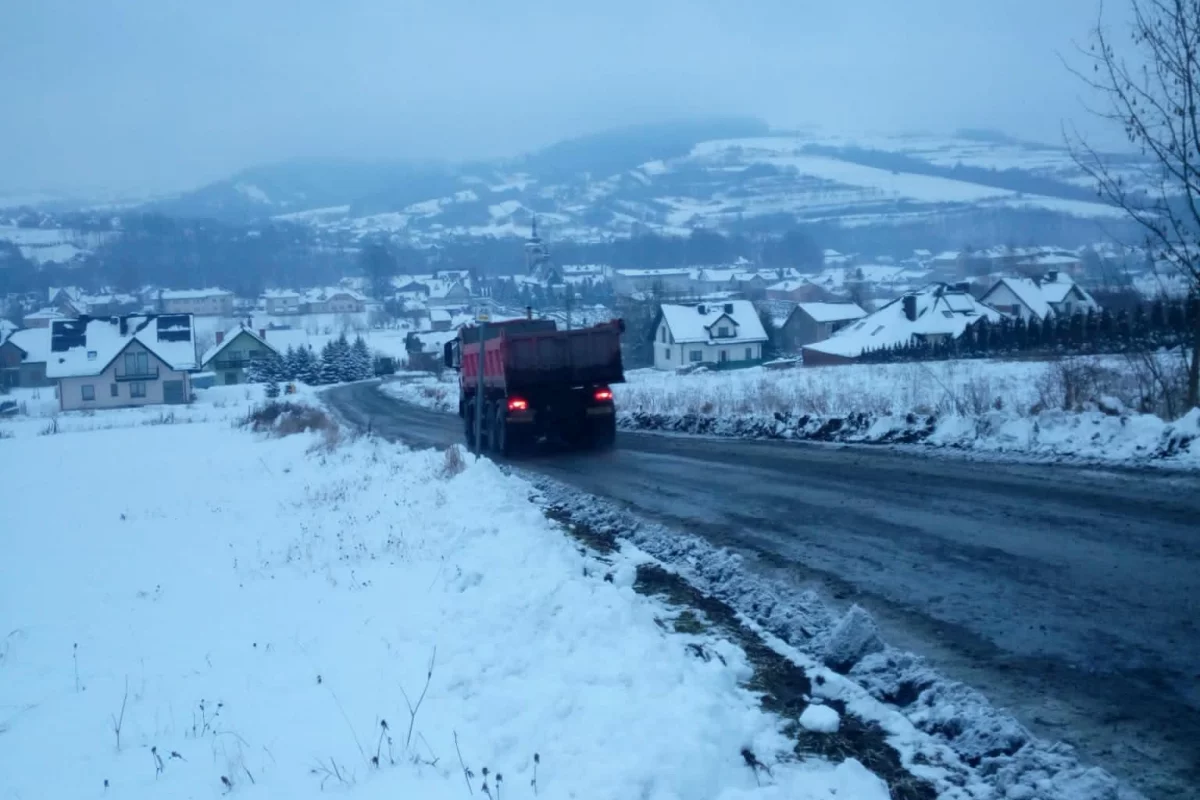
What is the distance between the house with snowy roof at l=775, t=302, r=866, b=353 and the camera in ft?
197

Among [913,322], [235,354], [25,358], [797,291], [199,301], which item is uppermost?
[199,301]

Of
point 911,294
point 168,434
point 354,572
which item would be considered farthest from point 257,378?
point 354,572

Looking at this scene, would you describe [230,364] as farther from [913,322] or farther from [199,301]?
[913,322]

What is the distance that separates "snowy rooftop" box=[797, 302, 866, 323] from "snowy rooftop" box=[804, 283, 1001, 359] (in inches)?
172

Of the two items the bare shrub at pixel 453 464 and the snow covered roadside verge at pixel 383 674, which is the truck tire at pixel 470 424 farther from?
the snow covered roadside verge at pixel 383 674

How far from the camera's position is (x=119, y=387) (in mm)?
72688

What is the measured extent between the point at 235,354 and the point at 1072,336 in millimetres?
76126

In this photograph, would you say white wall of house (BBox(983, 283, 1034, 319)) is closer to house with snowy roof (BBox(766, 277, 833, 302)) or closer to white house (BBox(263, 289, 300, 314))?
house with snowy roof (BBox(766, 277, 833, 302))

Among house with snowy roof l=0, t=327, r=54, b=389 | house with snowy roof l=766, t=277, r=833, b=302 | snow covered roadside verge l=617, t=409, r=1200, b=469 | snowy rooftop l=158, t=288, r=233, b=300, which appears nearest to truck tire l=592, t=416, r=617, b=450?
snow covered roadside verge l=617, t=409, r=1200, b=469

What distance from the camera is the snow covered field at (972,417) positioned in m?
11.3

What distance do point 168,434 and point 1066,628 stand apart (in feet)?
136

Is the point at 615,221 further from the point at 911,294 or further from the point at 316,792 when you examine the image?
the point at 316,792

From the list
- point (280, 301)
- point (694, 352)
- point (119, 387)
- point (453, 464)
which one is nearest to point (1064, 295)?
point (694, 352)

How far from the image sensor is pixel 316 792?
4586 mm
